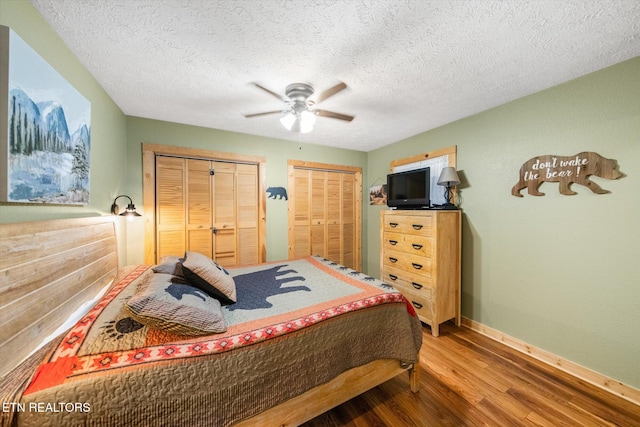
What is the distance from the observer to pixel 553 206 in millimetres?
2031

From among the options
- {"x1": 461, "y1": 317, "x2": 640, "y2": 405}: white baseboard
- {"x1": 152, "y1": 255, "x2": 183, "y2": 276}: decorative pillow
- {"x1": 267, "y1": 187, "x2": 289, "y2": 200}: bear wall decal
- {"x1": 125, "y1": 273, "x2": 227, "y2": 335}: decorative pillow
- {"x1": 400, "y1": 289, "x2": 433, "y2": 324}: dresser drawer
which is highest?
{"x1": 267, "y1": 187, "x2": 289, "y2": 200}: bear wall decal

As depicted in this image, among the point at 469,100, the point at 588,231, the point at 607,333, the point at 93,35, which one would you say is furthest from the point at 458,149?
the point at 93,35

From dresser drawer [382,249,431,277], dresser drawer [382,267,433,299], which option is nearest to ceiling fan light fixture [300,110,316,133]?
dresser drawer [382,249,431,277]

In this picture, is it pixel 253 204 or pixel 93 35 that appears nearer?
pixel 93 35

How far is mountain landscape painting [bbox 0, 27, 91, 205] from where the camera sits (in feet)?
3.35

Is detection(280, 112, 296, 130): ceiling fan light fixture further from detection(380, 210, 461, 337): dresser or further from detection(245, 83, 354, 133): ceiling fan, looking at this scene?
detection(380, 210, 461, 337): dresser

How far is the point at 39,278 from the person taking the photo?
112 centimetres

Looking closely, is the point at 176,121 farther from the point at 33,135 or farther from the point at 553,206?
the point at 553,206

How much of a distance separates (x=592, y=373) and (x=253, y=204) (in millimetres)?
3780

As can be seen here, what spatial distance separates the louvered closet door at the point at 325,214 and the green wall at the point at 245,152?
7.1 inches

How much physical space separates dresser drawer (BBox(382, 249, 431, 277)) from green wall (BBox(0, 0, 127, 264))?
10.00 feet

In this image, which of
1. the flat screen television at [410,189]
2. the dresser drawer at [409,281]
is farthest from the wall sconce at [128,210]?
the flat screen television at [410,189]

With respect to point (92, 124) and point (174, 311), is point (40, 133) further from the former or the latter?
point (174, 311)

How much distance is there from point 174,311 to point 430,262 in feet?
7.80
